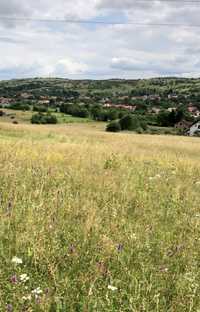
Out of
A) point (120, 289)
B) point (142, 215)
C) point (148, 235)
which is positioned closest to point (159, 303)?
point (120, 289)

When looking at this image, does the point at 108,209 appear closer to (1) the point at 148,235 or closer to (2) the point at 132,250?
(1) the point at 148,235

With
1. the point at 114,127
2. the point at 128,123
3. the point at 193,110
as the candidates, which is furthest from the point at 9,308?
the point at 193,110

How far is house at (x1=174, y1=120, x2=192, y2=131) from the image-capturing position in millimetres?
113625

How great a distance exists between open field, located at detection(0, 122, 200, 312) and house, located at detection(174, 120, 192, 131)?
352ft

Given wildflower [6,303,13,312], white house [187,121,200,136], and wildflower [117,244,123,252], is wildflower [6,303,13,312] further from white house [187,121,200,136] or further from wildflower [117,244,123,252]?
white house [187,121,200,136]

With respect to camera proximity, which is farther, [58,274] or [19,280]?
[58,274]

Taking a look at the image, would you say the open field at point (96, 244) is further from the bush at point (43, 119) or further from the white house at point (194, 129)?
the white house at point (194, 129)

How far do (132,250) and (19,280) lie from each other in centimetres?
127

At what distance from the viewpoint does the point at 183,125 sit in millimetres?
116125

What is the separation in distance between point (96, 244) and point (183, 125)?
114 m

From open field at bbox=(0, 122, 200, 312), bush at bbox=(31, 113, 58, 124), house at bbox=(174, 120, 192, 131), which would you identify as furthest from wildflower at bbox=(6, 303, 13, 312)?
house at bbox=(174, 120, 192, 131)

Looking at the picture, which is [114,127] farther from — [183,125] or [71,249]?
[71,249]

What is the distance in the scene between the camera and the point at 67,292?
11.4ft

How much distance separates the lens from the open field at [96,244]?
340 centimetres
